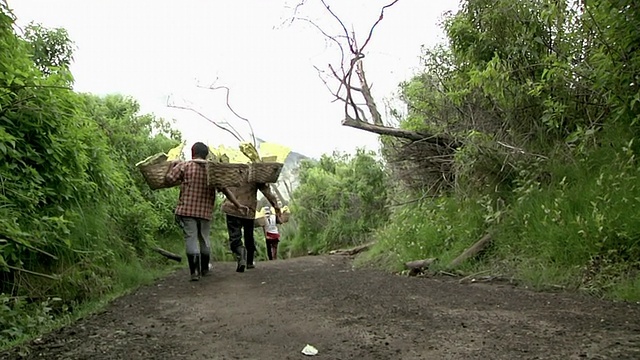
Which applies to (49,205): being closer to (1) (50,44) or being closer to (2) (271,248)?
(1) (50,44)

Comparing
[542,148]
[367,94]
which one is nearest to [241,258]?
[542,148]

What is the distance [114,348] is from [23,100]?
7.30 ft

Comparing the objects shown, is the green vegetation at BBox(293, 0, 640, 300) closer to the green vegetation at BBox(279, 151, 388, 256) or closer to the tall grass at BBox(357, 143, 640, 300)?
the tall grass at BBox(357, 143, 640, 300)

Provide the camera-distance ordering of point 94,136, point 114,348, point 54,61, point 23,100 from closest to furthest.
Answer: point 114,348
point 23,100
point 94,136
point 54,61

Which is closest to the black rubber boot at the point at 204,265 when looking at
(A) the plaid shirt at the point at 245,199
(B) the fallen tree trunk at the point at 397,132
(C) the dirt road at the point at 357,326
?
(A) the plaid shirt at the point at 245,199

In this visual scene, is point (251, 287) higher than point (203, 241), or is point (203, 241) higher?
point (203, 241)

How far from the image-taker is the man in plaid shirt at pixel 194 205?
6715 mm

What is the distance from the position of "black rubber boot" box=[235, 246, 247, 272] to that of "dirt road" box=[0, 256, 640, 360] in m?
1.94

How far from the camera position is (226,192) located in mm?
7121

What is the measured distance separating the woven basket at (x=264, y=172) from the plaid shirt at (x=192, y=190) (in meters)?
0.83

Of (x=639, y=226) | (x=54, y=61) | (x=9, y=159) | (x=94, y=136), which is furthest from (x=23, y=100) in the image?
(x=639, y=226)

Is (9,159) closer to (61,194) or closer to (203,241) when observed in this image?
(61,194)

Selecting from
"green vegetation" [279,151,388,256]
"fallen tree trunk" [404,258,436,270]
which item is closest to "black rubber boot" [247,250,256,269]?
"fallen tree trunk" [404,258,436,270]

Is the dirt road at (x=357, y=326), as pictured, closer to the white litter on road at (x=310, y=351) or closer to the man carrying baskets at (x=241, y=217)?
the white litter on road at (x=310, y=351)
